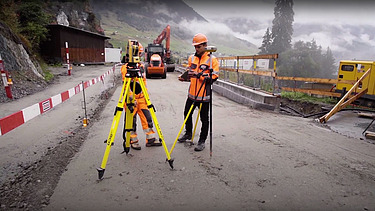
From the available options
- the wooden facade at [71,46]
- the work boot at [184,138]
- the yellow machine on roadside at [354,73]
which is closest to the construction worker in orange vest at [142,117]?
the work boot at [184,138]

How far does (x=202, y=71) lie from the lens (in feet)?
13.6

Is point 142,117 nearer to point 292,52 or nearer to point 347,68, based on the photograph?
point 347,68

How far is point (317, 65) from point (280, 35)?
18.8 metres

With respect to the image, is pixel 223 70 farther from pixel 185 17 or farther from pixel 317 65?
pixel 185 17

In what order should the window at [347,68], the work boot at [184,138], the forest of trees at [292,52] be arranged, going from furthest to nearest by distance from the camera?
1. the forest of trees at [292,52]
2. the window at [347,68]
3. the work boot at [184,138]

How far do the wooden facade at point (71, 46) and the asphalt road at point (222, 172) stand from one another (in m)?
22.2

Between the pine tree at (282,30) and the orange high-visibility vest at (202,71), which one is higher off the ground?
the pine tree at (282,30)

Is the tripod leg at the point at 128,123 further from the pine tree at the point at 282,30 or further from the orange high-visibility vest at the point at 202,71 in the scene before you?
the pine tree at the point at 282,30

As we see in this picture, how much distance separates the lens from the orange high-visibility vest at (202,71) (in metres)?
4.13

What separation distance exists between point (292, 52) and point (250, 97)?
179ft

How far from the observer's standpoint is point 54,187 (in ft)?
9.82

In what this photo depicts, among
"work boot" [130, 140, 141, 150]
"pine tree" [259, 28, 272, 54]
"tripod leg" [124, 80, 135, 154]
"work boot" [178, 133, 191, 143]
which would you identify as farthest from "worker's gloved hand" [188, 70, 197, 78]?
"pine tree" [259, 28, 272, 54]

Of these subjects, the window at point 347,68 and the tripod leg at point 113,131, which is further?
the window at point 347,68

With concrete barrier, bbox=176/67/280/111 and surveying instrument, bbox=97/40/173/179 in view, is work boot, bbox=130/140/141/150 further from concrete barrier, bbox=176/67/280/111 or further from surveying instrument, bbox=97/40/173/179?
concrete barrier, bbox=176/67/280/111
